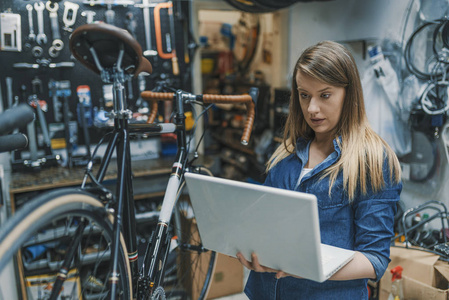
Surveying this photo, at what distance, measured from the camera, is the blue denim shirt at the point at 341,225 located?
1076mm

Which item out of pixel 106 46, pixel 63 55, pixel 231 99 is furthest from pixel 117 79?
pixel 63 55

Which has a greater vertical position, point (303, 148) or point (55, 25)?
point (55, 25)

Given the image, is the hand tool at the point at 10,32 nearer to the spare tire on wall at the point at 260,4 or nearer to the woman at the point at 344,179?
the spare tire on wall at the point at 260,4

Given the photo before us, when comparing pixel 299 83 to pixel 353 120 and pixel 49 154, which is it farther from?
pixel 49 154

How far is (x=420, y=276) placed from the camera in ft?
6.45

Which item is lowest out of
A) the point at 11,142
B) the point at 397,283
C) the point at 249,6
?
the point at 397,283

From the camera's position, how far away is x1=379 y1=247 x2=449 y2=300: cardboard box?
6.07 ft

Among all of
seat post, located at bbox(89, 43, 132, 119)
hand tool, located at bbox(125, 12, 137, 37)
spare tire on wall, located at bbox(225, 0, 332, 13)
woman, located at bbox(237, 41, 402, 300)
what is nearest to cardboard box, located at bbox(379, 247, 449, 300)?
woman, located at bbox(237, 41, 402, 300)

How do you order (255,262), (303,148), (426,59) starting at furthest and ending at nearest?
1. (426,59)
2. (303,148)
3. (255,262)

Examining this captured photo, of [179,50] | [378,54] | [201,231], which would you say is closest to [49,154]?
[179,50]

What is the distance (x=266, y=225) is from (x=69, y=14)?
Answer: 2.52 m

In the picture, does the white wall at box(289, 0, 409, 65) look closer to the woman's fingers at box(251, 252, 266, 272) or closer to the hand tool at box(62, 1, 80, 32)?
the hand tool at box(62, 1, 80, 32)

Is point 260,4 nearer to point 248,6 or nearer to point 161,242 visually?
point 248,6

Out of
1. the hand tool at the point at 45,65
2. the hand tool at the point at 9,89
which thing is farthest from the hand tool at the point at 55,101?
the hand tool at the point at 9,89
